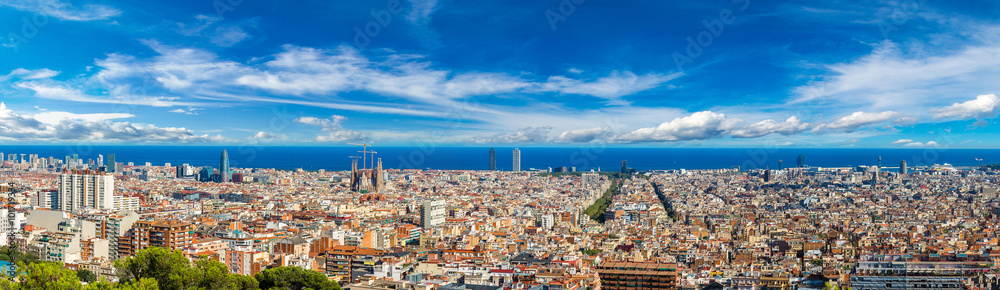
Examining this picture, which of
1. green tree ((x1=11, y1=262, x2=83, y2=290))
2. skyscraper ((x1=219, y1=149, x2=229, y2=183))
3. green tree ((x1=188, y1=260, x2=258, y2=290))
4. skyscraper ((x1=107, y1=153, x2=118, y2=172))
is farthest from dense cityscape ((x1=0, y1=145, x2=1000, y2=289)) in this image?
skyscraper ((x1=107, y1=153, x2=118, y2=172))

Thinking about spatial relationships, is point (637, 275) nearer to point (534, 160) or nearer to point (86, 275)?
point (86, 275)

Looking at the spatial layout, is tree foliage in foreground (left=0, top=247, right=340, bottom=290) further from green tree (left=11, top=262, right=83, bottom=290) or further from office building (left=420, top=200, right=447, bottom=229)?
office building (left=420, top=200, right=447, bottom=229)

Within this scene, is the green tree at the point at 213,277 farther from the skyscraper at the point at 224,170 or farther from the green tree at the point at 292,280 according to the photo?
the skyscraper at the point at 224,170

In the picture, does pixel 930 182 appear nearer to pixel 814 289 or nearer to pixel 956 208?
pixel 956 208

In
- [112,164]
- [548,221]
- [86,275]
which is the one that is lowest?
[548,221]

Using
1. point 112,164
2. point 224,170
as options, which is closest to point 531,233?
point 224,170
